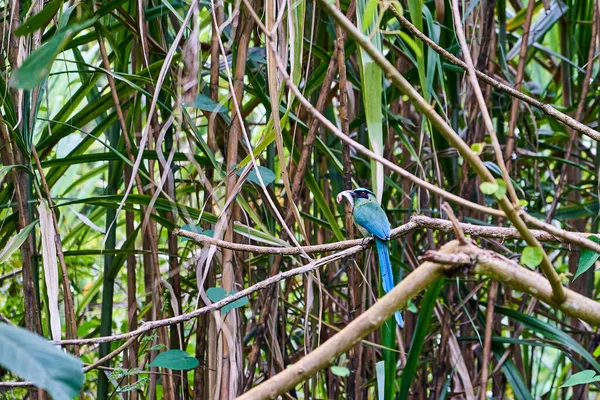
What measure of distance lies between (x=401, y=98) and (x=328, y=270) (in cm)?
86

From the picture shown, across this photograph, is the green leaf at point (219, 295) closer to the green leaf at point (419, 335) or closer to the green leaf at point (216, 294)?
the green leaf at point (216, 294)

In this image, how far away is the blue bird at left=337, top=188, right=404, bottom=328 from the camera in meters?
2.29

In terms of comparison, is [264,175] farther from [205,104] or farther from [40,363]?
[40,363]

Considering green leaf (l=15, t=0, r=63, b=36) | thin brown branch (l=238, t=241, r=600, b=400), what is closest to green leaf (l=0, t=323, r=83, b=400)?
thin brown branch (l=238, t=241, r=600, b=400)

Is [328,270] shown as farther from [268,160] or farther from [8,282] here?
[8,282]

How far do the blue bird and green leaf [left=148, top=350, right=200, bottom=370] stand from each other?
0.70 m

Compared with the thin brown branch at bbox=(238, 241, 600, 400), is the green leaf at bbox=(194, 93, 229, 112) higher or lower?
higher

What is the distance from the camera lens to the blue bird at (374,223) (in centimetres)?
229

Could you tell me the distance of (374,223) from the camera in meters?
2.34

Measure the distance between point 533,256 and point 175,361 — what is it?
1.27 metres

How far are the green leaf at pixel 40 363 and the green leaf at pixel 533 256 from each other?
2.05ft

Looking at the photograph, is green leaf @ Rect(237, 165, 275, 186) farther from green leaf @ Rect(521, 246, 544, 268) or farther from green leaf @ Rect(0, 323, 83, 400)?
green leaf @ Rect(0, 323, 83, 400)

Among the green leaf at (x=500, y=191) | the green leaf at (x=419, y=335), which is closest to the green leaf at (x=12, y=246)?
the green leaf at (x=419, y=335)

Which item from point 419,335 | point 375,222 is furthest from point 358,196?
point 419,335
